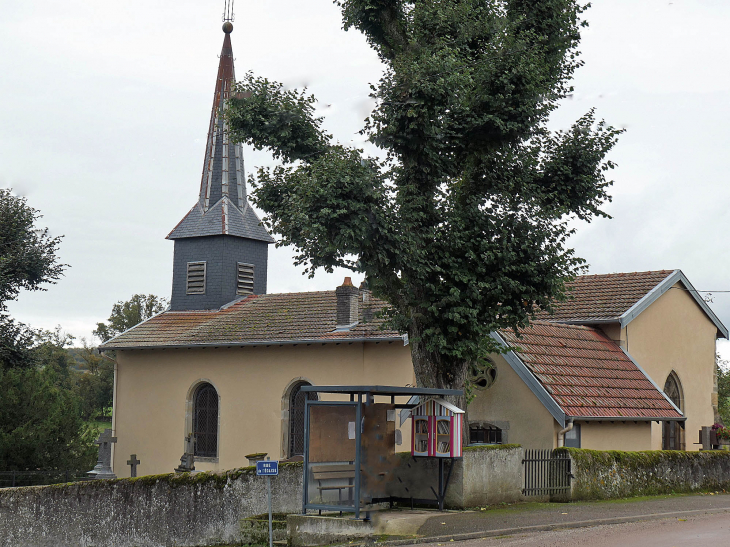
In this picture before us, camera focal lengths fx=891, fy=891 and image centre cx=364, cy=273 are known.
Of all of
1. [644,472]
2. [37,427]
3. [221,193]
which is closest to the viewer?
[644,472]

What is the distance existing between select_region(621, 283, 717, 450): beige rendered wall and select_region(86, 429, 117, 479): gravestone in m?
16.6

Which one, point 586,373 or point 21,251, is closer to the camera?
point 586,373

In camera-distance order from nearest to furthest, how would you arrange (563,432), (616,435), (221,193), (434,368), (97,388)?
(434,368) < (563,432) < (616,435) < (221,193) < (97,388)

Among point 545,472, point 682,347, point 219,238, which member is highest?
point 219,238

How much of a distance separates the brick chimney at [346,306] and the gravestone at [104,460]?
8.83 m

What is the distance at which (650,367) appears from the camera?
25.4m

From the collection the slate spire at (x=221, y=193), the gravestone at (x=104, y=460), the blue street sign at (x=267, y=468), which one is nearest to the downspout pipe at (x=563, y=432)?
the blue street sign at (x=267, y=468)

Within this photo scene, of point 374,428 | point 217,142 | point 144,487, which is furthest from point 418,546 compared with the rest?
point 217,142

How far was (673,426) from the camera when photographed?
83.5 feet

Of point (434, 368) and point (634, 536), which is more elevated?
point (434, 368)

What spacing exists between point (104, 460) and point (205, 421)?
11.4 feet

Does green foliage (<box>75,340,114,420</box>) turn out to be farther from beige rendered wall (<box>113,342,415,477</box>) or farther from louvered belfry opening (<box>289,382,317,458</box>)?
louvered belfry opening (<box>289,382,317,458</box>)

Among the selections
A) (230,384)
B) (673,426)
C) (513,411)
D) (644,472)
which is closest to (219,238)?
(230,384)

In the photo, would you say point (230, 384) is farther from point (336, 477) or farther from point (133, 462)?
point (336, 477)
